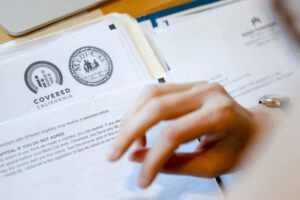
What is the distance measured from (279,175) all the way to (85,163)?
0.27 m

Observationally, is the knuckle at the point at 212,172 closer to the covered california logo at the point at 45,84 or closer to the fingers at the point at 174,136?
the fingers at the point at 174,136

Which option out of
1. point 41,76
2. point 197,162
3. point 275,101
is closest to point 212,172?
point 197,162

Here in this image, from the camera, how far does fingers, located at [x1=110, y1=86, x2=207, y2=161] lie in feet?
1.05

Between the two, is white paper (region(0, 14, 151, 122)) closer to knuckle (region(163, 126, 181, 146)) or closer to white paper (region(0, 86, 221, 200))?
white paper (region(0, 86, 221, 200))

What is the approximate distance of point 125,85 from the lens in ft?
1.50

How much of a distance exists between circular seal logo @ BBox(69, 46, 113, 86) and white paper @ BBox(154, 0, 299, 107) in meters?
0.09

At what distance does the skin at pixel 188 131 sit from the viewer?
32cm

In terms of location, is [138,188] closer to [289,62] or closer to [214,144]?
[214,144]

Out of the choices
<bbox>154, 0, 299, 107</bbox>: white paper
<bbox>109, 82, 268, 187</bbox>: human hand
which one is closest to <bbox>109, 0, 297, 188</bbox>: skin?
<bbox>109, 82, 268, 187</bbox>: human hand

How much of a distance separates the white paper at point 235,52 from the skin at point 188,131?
111 mm

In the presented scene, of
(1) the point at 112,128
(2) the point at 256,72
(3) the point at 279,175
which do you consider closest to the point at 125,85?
(1) the point at 112,128

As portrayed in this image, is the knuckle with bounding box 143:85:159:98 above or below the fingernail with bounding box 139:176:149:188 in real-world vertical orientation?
above

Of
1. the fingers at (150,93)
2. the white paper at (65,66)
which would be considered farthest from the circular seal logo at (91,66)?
the fingers at (150,93)

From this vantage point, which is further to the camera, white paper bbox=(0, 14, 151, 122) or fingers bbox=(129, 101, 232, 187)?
white paper bbox=(0, 14, 151, 122)
